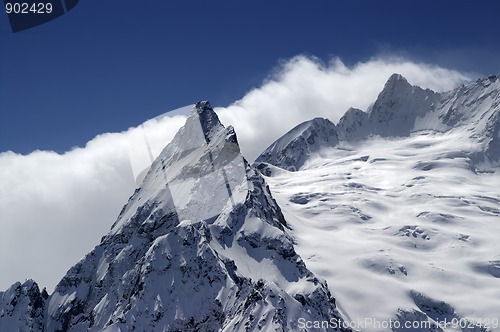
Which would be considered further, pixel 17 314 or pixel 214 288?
pixel 17 314

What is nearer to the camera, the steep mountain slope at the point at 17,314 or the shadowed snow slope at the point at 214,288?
the shadowed snow slope at the point at 214,288

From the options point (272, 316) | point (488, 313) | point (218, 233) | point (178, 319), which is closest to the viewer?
point (272, 316)

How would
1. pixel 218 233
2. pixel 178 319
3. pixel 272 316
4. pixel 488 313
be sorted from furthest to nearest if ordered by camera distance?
1. pixel 218 233
2. pixel 488 313
3. pixel 178 319
4. pixel 272 316

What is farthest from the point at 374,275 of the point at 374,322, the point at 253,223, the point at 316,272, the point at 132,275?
the point at 132,275

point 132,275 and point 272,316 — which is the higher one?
point 132,275

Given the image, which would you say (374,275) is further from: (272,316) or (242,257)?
(272,316)

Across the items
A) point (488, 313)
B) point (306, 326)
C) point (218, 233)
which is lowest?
point (488, 313)

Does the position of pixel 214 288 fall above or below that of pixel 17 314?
below

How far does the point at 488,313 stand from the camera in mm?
169000

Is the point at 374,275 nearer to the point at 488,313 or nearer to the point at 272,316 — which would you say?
the point at 488,313

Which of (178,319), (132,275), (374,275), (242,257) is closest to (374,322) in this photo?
(374,275)

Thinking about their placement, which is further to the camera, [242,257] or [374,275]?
[374,275]

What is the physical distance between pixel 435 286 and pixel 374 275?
19474 millimetres

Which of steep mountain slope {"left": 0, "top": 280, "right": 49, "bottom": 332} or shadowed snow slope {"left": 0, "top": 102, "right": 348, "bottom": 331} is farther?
steep mountain slope {"left": 0, "top": 280, "right": 49, "bottom": 332}
